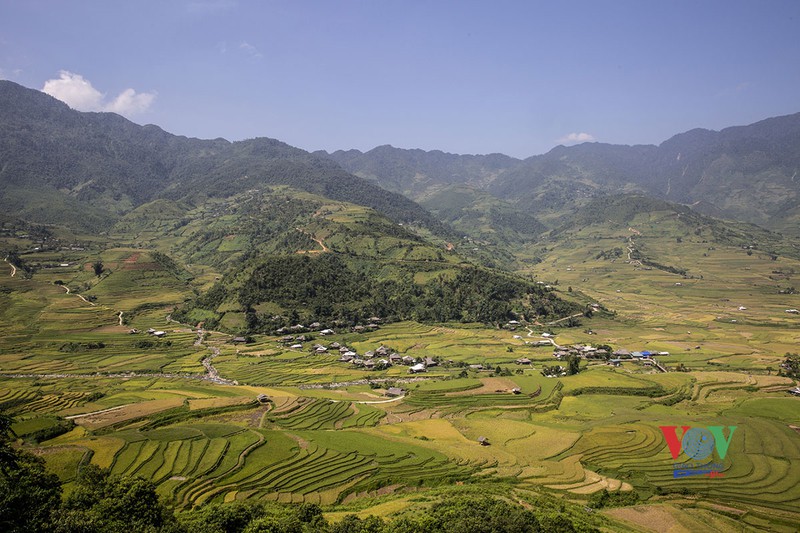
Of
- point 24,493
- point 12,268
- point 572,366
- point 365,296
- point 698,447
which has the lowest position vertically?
point 698,447

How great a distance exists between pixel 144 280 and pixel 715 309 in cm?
14602

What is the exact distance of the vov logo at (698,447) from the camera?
129 feet

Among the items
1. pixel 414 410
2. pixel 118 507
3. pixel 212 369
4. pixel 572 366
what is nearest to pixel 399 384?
pixel 414 410

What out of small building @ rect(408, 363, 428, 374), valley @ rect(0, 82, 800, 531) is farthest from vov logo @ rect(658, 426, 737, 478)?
small building @ rect(408, 363, 428, 374)

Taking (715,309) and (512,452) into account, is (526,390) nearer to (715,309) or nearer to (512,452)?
(512,452)

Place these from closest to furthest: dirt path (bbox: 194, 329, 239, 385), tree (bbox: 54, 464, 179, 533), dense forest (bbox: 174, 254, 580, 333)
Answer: tree (bbox: 54, 464, 179, 533)
dirt path (bbox: 194, 329, 239, 385)
dense forest (bbox: 174, 254, 580, 333)

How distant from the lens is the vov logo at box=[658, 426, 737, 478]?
129 ft

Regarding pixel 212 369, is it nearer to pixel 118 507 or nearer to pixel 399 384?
pixel 399 384

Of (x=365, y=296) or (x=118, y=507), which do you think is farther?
(x=365, y=296)

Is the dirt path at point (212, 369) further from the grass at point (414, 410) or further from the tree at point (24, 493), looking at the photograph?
the tree at point (24, 493)

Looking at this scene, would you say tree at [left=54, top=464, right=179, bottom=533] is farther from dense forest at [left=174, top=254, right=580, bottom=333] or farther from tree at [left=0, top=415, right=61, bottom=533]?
dense forest at [left=174, top=254, right=580, bottom=333]

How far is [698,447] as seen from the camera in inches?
1709

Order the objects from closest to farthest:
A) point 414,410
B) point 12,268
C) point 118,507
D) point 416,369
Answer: point 118,507
point 414,410
point 416,369
point 12,268

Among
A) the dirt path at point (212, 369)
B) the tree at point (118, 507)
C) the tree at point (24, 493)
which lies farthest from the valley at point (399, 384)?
the tree at point (24, 493)
